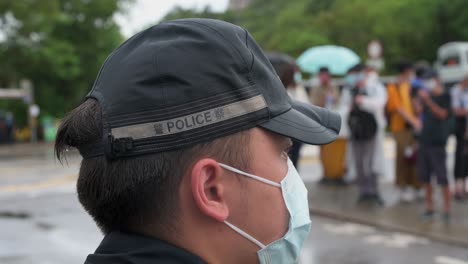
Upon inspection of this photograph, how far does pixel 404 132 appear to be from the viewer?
26.9 ft

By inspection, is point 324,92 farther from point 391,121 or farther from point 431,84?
point 431,84

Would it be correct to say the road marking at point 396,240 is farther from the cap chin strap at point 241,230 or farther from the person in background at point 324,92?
the cap chin strap at point 241,230

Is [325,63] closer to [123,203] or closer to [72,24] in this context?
[123,203]

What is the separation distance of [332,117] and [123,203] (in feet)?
1.82

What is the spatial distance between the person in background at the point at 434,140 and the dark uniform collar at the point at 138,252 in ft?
19.9

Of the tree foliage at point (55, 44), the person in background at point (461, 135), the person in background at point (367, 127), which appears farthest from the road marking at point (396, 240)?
the tree foliage at point (55, 44)

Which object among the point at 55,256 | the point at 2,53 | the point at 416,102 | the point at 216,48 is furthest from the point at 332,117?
the point at 2,53

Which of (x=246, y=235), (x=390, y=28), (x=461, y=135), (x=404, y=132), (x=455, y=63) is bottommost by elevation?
(x=461, y=135)

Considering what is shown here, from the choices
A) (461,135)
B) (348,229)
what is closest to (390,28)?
(461,135)

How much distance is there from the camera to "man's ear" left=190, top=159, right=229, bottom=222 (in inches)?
44.6

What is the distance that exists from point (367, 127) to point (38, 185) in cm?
767

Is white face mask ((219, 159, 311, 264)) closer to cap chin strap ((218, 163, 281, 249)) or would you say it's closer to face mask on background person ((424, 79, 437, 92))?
cap chin strap ((218, 163, 281, 249))

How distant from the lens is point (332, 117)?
1418 millimetres

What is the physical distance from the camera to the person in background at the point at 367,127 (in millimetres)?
7750
